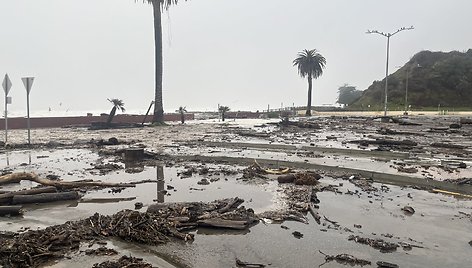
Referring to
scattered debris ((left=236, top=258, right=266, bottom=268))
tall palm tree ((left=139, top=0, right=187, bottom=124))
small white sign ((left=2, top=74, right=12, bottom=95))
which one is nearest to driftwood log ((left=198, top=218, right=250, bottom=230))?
scattered debris ((left=236, top=258, right=266, bottom=268))

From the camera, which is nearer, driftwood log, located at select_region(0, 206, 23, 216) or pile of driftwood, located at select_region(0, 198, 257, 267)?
pile of driftwood, located at select_region(0, 198, 257, 267)

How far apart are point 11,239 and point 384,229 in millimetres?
6403

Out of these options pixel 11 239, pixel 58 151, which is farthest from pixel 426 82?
pixel 11 239

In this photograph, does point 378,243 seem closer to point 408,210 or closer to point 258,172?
point 408,210

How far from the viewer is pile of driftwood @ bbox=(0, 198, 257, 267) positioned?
5.46m

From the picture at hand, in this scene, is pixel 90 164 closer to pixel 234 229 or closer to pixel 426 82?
pixel 234 229

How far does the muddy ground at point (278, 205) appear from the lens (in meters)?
5.80

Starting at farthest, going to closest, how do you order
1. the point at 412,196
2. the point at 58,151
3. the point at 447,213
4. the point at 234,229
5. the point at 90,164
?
the point at 58,151
the point at 90,164
the point at 412,196
the point at 447,213
the point at 234,229

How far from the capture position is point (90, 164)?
46.6ft

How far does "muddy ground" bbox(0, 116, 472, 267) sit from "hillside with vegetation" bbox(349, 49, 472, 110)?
79.4 m

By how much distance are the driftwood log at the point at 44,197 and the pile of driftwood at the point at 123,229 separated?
2.23m

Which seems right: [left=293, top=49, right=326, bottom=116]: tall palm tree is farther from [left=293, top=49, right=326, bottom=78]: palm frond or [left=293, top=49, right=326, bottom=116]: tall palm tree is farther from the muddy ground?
the muddy ground

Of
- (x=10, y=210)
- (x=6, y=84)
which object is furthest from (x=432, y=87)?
(x=10, y=210)

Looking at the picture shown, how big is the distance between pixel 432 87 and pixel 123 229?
105 metres
